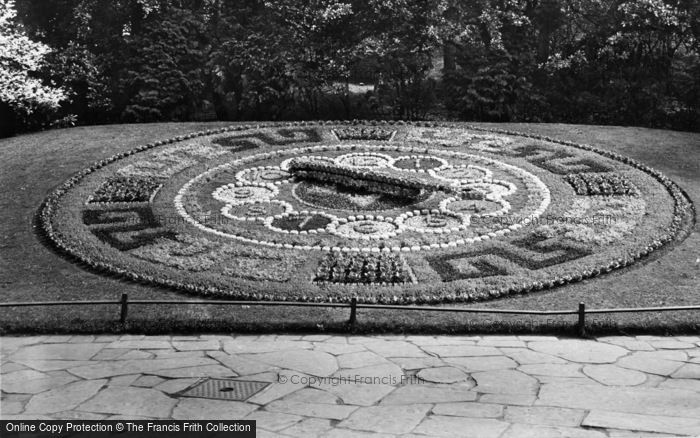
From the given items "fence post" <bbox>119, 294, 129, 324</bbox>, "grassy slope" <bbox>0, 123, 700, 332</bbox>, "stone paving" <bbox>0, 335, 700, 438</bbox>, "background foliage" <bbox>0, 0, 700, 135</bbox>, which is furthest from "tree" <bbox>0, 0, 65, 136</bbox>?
"stone paving" <bbox>0, 335, 700, 438</bbox>

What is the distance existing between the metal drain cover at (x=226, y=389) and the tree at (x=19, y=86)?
16.7 m

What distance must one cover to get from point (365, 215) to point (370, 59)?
1301 cm

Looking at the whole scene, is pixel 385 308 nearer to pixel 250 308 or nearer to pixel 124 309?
pixel 250 308

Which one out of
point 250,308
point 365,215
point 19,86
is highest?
point 19,86

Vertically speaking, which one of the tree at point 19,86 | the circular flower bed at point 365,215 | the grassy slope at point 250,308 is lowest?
the grassy slope at point 250,308

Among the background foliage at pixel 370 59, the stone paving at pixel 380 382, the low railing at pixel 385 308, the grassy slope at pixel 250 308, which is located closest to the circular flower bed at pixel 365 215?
the grassy slope at pixel 250 308

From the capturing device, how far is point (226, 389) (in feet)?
25.7

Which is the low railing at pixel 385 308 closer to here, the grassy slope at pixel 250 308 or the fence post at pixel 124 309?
the fence post at pixel 124 309

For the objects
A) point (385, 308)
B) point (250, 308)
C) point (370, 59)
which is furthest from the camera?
point (370, 59)

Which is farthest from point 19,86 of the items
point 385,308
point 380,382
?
point 380,382

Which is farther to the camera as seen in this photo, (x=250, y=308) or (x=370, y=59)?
(x=370, y=59)

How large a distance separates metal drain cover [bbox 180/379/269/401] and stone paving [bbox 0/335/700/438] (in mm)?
109

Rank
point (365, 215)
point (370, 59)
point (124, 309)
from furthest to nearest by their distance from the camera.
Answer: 1. point (370, 59)
2. point (365, 215)
3. point (124, 309)

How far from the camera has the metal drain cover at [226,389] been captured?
7.60 meters
